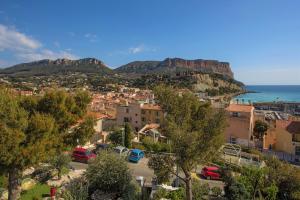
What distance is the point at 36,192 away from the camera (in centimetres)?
1588

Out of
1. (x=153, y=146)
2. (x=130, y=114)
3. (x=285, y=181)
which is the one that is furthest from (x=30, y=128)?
(x=130, y=114)

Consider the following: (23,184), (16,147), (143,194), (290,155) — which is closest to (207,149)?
(143,194)

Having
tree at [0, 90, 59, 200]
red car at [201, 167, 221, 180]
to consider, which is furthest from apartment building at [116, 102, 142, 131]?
tree at [0, 90, 59, 200]

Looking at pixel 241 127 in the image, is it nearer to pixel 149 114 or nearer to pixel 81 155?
pixel 149 114

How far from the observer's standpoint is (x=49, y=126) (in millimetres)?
12461

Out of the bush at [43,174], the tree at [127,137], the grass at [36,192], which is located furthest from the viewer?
the tree at [127,137]

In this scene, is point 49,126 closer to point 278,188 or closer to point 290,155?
point 278,188

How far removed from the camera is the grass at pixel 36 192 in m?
15.1

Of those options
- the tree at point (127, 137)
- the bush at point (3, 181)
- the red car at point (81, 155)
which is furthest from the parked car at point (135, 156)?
the bush at point (3, 181)

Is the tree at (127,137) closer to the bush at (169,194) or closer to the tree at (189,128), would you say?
the bush at (169,194)

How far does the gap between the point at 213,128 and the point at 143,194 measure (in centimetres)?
619

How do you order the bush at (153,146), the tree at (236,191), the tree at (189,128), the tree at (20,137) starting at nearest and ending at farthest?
the tree at (20,137) → the tree at (189,128) → the tree at (236,191) → the bush at (153,146)

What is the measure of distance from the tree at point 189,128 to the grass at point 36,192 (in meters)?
8.10

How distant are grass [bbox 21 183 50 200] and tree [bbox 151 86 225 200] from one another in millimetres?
8101
